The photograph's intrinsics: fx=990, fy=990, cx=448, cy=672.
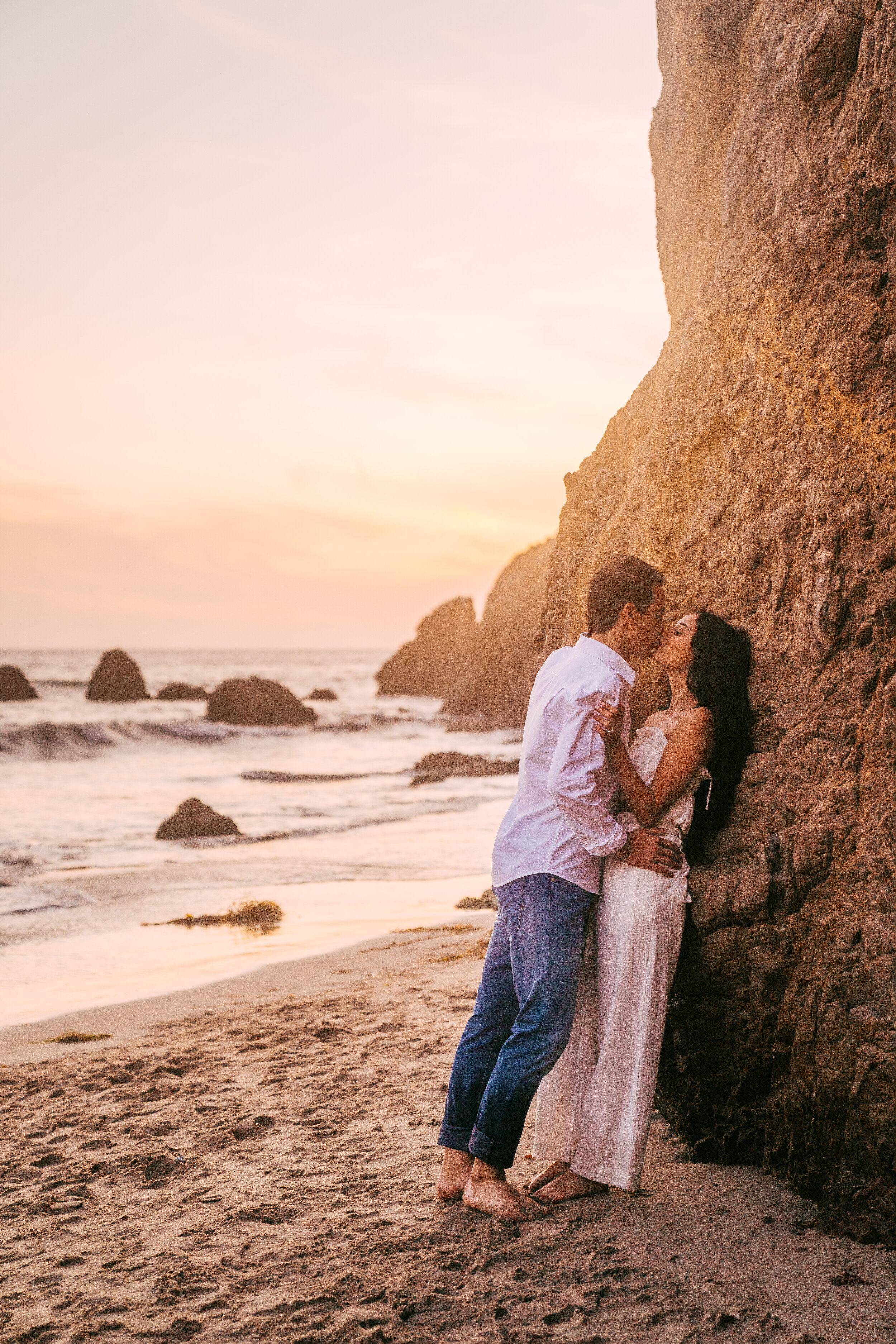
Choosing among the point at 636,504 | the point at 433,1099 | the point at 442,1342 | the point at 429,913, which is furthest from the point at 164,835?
the point at 442,1342

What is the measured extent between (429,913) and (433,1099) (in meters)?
4.71

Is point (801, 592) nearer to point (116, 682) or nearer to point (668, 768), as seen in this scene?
point (668, 768)

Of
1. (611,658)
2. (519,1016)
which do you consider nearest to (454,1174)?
(519,1016)

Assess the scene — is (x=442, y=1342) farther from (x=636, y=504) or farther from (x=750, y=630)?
(x=636, y=504)

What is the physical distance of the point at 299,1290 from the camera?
→ 10.3 ft

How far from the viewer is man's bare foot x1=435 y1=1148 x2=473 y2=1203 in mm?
3686

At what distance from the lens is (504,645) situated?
43531mm

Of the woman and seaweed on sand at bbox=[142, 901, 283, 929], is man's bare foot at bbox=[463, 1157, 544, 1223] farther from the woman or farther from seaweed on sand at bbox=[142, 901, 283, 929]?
seaweed on sand at bbox=[142, 901, 283, 929]

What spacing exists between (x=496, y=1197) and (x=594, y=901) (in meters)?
1.10

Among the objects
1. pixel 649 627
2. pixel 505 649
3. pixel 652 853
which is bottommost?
pixel 652 853

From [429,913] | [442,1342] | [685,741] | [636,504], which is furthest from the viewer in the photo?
[429,913]

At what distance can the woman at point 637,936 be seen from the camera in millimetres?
3537

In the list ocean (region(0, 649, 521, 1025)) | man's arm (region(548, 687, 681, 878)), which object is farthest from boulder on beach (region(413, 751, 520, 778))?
man's arm (region(548, 687, 681, 878))

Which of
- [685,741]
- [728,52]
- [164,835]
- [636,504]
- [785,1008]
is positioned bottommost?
[164,835]
